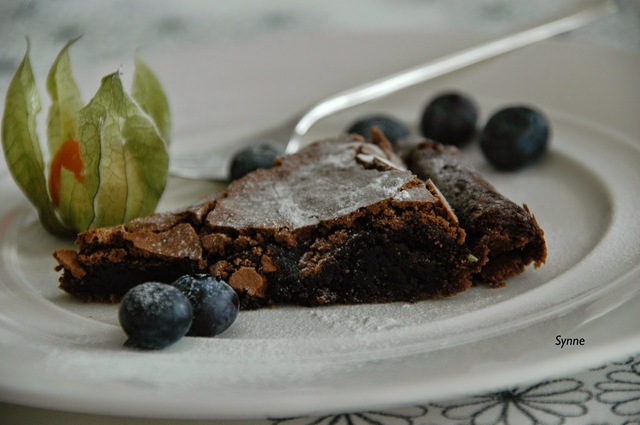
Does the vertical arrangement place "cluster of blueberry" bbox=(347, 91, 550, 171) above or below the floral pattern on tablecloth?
above

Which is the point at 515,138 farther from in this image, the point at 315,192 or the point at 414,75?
the point at 315,192

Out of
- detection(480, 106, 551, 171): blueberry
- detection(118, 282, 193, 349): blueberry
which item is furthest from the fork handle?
detection(118, 282, 193, 349): blueberry

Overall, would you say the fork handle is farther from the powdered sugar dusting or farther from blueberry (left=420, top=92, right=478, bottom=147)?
the powdered sugar dusting

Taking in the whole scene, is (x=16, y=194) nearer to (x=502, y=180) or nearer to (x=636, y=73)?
(x=502, y=180)

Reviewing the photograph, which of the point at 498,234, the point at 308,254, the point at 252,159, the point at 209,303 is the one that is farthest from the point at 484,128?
the point at 209,303

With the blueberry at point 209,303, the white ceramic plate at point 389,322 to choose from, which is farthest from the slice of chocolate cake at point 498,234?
the blueberry at point 209,303
